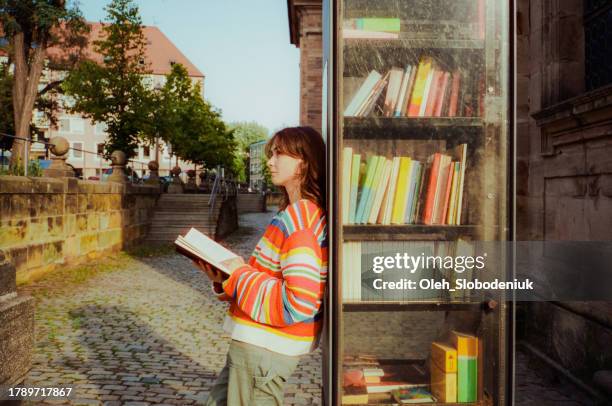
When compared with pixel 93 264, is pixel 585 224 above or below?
above

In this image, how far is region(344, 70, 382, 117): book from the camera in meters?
2.31

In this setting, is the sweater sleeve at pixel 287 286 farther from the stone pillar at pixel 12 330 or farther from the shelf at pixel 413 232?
the stone pillar at pixel 12 330

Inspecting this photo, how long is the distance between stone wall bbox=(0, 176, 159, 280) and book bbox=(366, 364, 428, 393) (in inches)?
287

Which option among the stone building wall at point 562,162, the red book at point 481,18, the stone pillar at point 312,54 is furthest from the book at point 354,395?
the stone pillar at point 312,54

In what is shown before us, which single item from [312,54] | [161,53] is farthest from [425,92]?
[161,53]

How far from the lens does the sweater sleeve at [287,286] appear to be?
1.94 meters

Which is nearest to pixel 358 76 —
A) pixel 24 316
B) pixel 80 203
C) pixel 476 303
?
pixel 476 303

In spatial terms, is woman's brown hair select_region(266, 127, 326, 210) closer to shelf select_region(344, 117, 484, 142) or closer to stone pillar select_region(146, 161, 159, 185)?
shelf select_region(344, 117, 484, 142)

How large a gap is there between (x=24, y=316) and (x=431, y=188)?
8.00 ft

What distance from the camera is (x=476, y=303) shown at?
236cm

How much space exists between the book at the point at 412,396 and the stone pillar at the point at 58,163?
9924 millimetres

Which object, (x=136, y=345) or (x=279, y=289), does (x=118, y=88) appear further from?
(x=279, y=289)

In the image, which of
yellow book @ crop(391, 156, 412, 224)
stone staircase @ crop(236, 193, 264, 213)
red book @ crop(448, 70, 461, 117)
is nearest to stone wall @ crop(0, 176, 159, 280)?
yellow book @ crop(391, 156, 412, 224)

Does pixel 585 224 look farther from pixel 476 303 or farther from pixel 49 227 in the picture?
pixel 49 227
